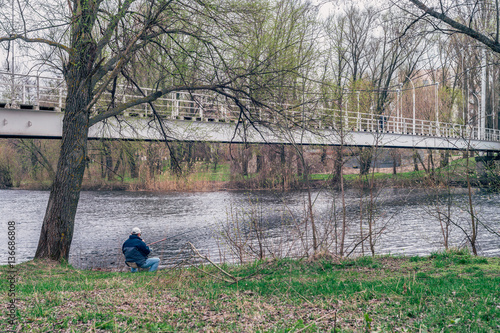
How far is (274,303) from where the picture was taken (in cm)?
522

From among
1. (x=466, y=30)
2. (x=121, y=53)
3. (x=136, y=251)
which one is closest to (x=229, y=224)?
(x=136, y=251)

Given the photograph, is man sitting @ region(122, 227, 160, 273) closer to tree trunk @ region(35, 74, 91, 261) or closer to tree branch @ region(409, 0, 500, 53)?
tree trunk @ region(35, 74, 91, 261)

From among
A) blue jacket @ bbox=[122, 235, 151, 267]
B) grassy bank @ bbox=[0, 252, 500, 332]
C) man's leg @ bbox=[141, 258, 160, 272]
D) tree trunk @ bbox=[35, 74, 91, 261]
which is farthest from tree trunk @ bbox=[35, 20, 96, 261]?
grassy bank @ bbox=[0, 252, 500, 332]

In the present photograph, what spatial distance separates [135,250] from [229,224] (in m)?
7.45

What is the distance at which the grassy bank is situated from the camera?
4.19 metres

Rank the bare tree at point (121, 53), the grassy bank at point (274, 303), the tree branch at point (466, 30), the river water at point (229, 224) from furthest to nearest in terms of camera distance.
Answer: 1. the river water at point (229, 224)
2. the bare tree at point (121, 53)
3. the tree branch at point (466, 30)
4. the grassy bank at point (274, 303)

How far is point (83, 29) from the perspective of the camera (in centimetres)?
884

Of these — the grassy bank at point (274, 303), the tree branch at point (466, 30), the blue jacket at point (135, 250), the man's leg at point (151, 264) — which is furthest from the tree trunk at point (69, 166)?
the tree branch at point (466, 30)

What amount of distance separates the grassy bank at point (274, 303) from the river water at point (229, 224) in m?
1.69

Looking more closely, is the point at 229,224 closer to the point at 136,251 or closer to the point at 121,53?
the point at 136,251

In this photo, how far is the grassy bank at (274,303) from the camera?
165 inches

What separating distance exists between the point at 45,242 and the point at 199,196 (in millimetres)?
19955

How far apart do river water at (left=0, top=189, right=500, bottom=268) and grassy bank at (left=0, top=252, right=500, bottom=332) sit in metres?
1.69

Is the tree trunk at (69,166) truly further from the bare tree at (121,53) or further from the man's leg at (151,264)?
the man's leg at (151,264)
